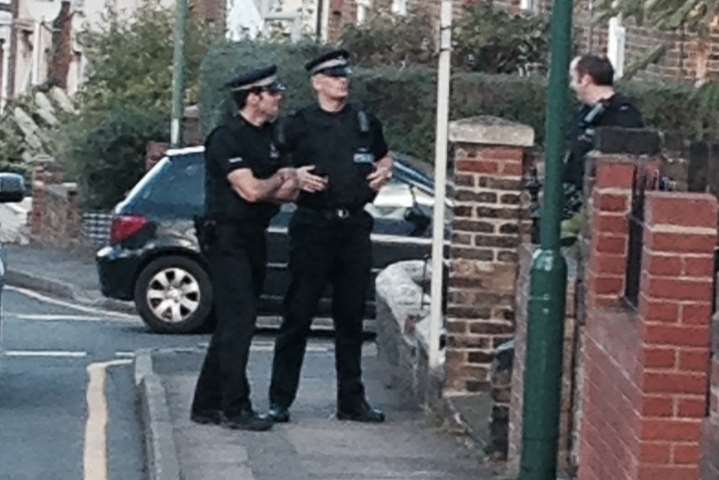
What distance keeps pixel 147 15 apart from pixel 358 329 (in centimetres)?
2066

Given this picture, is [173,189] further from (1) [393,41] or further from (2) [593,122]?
(2) [593,122]

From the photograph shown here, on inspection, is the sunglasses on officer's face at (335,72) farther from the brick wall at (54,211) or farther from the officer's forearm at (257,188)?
the brick wall at (54,211)

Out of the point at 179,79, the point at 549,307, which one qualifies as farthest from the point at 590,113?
the point at 179,79

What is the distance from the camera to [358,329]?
11.6 metres

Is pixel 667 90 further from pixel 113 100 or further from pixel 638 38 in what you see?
pixel 113 100

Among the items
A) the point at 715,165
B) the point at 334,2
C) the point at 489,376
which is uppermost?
the point at 334,2

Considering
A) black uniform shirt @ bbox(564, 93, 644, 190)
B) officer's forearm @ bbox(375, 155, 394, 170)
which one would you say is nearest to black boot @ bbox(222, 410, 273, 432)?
officer's forearm @ bbox(375, 155, 394, 170)

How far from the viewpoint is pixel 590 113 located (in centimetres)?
1173

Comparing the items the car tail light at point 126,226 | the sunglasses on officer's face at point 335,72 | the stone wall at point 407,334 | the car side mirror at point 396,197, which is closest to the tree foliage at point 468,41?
the car side mirror at point 396,197

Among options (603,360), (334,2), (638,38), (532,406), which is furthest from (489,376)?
(334,2)

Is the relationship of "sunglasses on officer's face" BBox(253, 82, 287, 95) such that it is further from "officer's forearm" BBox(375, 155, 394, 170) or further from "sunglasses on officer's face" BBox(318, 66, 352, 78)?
"officer's forearm" BBox(375, 155, 394, 170)

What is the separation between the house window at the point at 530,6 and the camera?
24.7 meters

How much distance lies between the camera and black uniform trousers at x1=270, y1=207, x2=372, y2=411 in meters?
11.3

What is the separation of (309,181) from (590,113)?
166 cm
